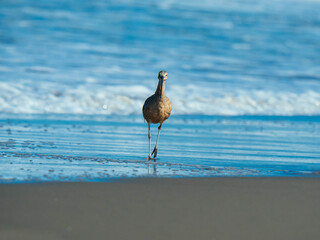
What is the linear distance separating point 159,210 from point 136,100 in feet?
26.1

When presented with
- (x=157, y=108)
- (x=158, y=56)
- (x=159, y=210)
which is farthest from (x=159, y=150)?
(x=158, y=56)

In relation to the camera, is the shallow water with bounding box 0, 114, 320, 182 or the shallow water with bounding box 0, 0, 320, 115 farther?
the shallow water with bounding box 0, 0, 320, 115

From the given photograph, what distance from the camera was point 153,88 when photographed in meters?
13.8

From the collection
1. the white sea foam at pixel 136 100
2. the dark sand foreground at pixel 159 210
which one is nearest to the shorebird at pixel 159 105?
the dark sand foreground at pixel 159 210

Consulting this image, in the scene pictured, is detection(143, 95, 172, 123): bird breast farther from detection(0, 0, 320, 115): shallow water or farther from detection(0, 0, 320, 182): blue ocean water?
detection(0, 0, 320, 115): shallow water

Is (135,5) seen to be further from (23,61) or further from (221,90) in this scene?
(221,90)

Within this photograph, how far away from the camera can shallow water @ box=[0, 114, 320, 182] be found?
19.5 ft

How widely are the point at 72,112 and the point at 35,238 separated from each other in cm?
727

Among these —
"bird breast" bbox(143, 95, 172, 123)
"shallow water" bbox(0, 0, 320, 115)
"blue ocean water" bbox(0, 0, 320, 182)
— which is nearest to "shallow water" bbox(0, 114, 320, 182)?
"blue ocean water" bbox(0, 0, 320, 182)

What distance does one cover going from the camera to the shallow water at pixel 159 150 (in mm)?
5957

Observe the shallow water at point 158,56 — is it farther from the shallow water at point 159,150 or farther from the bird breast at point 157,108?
the bird breast at point 157,108

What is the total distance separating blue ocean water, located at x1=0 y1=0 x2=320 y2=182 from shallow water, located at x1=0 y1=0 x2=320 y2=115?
5 centimetres

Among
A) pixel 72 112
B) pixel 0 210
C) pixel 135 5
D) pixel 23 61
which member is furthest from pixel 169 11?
pixel 0 210

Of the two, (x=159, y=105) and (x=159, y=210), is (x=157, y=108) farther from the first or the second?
(x=159, y=210)
